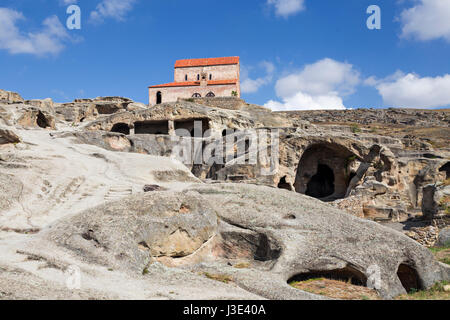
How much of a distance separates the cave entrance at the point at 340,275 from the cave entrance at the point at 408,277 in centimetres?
152

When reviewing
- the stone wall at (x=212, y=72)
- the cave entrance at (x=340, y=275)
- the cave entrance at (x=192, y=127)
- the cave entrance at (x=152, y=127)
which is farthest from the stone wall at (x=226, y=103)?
the cave entrance at (x=340, y=275)

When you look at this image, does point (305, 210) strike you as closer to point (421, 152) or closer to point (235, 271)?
point (235, 271)

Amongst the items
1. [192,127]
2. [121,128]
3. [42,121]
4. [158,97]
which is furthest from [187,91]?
[42,121]

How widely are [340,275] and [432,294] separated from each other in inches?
79.2

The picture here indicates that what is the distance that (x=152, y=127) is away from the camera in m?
31.7

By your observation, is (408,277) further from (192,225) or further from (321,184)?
(321,184)

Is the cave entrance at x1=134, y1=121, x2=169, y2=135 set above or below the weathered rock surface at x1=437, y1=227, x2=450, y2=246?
above

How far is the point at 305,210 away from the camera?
10.2m

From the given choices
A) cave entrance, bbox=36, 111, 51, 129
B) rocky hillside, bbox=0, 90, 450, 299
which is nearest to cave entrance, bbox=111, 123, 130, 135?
cave entrance, bbox=36, 111, 51, 129

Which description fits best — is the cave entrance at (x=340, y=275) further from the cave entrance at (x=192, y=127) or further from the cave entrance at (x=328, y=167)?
the cave entrance at (x=192, y=127)

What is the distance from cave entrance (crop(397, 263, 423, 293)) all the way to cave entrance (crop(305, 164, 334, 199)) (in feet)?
61.6

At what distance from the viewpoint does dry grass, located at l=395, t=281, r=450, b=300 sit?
303 inches

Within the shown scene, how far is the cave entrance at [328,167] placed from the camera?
992 inches

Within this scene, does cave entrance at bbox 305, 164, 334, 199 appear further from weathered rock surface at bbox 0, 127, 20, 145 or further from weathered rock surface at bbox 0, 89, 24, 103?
weathered rock surface at bbox 0, 89, 24, 103
